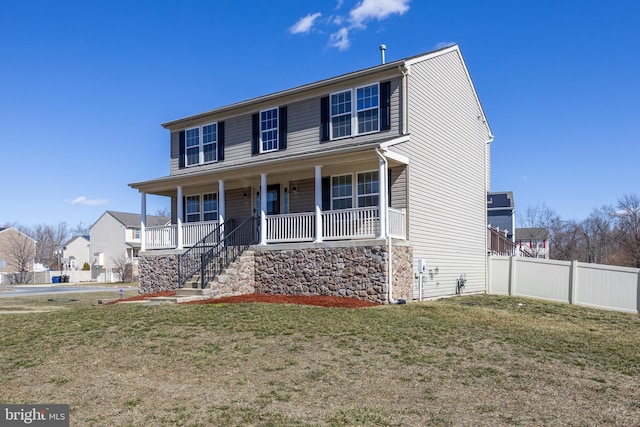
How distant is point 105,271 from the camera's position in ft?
164

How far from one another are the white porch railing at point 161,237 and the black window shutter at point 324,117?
6427mm

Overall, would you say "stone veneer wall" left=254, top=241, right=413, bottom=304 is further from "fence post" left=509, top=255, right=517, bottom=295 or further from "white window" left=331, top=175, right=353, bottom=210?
"fence post" left=509, top=255, right=517, bottom=295

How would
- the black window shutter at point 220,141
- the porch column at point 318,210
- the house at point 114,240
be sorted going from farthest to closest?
the house at point 114,240, the black window shutter at point 220,141, the porch column at point 318,210

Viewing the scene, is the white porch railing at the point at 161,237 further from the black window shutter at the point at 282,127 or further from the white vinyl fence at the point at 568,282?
the white vinyl fence at the point at 568,282

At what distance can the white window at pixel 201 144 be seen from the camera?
2002 cm

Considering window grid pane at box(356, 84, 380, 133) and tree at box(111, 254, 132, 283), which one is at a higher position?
window grid pane at box(356, 84, 380, 133)

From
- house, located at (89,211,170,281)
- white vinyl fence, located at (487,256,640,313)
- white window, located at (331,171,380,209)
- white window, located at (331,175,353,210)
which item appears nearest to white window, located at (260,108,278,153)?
white window, located at (331,175,353,210)

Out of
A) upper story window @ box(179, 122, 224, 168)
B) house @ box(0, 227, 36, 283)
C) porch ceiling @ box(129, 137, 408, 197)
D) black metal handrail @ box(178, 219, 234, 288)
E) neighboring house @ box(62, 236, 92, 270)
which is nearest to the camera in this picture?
porch ceiling @ box(129, 137, 408, 197)

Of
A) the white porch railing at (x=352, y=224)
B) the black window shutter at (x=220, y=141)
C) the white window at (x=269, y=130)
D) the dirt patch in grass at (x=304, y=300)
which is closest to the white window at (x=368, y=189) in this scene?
the white porch railing at (x=352, y=224)

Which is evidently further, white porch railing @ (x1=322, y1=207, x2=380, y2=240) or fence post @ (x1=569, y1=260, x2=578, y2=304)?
fence post @ (x1=569, y1=260, x2=578, y2=304)

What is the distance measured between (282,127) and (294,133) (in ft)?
1.85

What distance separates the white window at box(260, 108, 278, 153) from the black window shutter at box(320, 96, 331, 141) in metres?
2.08

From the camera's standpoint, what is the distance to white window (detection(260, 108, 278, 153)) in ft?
59.6

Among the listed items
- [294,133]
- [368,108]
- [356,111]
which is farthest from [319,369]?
[294,133]
